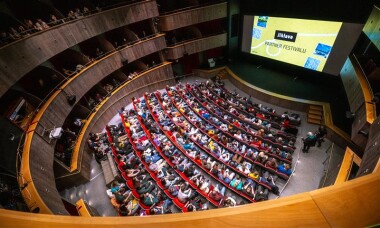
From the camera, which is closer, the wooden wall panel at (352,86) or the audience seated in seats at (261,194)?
the audience seated in seats at (261,194)

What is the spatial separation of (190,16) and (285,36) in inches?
254

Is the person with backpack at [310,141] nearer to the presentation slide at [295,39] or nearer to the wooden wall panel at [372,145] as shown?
the wooden wall panel at [372,145]

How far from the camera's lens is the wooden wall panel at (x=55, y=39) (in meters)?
6.93

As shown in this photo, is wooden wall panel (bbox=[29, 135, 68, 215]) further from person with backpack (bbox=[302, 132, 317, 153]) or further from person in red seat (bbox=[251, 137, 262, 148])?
person with backpack (bbox=[302, 132, 317, 153])

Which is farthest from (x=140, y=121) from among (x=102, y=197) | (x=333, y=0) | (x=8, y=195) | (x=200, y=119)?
(x=333, y=0)

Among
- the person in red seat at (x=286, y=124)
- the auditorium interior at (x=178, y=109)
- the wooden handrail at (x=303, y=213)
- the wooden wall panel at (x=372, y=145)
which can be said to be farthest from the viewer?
the person in red seat at (x=286, y=124)

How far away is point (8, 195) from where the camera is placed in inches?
222

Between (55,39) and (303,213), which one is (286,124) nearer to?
(303,213)

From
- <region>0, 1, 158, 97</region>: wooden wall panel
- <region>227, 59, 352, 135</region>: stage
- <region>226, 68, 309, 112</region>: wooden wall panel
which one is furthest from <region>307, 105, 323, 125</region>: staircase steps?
<region>0, 1, 158, 97</region>: wooden wall panel

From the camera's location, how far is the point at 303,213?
1169mm

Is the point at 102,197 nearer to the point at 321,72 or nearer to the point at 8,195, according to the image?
the point at 8,195

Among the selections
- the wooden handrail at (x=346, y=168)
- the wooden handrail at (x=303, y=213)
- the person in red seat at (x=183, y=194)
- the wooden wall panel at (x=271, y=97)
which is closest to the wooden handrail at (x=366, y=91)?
the wooden handrail at (x=346, y=168)

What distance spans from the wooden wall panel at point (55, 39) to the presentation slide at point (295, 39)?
7.49m

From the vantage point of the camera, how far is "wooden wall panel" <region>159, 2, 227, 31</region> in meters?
14.1
